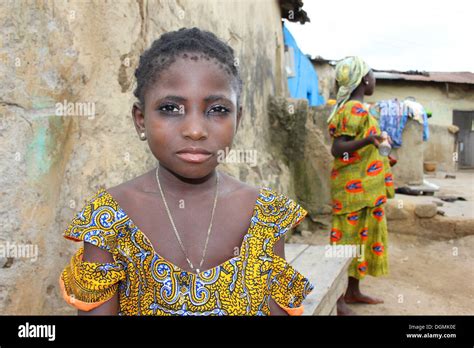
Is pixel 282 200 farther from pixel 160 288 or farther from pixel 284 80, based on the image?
pixel 284 80

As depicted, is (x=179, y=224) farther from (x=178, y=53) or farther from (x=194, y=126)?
(x=178, y=53)

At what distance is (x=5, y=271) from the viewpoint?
1.49 meters

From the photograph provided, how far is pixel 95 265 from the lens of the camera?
106 cm

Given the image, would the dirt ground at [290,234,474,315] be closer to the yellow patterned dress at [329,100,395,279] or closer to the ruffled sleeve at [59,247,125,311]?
the yellow patterned dress at [329,100,395,279]

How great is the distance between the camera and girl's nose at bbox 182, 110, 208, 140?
1.04 m

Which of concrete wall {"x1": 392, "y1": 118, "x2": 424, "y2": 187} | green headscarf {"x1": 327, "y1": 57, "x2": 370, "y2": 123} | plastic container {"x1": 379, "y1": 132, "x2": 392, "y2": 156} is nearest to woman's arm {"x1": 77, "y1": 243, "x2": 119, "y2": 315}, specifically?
plastic container {"x1": 379, "y1": 132, "x2": 392, "y2": 156}

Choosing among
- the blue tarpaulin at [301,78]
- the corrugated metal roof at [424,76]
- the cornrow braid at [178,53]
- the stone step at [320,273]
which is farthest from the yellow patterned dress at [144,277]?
the corrugated metal roof at [424,76]

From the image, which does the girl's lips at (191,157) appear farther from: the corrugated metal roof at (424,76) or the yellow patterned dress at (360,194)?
the corrugated metal roof at (424,76)

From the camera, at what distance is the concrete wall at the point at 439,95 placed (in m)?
14.6

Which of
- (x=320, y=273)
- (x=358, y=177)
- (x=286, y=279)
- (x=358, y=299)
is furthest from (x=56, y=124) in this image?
(x=358, y=299)

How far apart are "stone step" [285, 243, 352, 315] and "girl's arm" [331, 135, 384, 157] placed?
28.5 inches

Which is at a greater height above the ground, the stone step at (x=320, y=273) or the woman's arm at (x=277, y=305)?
the woman's arm at (x=277, y=305)

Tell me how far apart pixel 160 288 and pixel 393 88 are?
1516cm

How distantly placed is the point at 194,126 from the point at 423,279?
384cm
